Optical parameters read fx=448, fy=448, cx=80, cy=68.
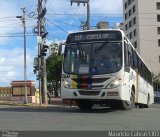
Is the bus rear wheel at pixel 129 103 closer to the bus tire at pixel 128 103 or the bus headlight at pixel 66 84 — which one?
the bus tire at pixel 128 103

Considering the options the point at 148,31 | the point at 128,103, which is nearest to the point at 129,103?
the point at 128,103

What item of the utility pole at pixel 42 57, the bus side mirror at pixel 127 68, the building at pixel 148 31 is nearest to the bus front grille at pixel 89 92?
the bus side mirror at pixel 127 68

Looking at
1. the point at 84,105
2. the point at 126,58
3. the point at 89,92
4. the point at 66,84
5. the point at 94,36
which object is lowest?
the point at 84,105

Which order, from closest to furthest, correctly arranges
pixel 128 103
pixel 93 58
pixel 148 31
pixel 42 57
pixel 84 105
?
pixel 93 58, pixel 128 103, pixel 84 105, pixel 42 57, pixel 148 31

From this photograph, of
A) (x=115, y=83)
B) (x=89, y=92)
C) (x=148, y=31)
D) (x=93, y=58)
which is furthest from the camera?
(x=148, y=31)

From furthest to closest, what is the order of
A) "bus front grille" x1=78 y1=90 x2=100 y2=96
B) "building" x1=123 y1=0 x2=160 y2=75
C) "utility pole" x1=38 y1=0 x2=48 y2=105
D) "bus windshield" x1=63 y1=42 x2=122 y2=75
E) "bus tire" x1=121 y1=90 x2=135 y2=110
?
"building" x1=123 y1=0 x2=160 y2=75 < "utility pole" x1=38 y1=0 x2=48 y2=105 < "bus tire" x1=121 y1=90 x2=135 y2=110 < "bus windshield" x1=63 y1=42 x2=122 y2=75 < "bus front grille" x1=78 y1=90 x2=100 y2=96

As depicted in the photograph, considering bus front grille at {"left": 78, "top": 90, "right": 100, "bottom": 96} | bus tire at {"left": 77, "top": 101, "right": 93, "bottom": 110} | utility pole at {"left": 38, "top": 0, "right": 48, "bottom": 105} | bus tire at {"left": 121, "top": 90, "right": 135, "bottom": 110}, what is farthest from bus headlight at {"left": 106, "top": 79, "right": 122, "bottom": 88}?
utility pole at {"left": 38, "top": 0, "right": 48, "bottom": 105}

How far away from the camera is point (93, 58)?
19.1m

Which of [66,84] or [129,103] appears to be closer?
[66,84]

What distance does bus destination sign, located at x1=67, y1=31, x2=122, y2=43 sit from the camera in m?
19.3

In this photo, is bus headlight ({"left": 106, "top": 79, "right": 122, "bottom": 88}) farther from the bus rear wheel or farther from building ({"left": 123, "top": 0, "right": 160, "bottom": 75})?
building ({"left": 123, "top": 0, "right": 160, "bottom": 75})

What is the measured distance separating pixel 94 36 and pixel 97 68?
1544 millimetres

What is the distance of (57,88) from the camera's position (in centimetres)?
6900

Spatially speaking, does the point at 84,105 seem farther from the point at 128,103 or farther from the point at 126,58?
the point at 126,58
